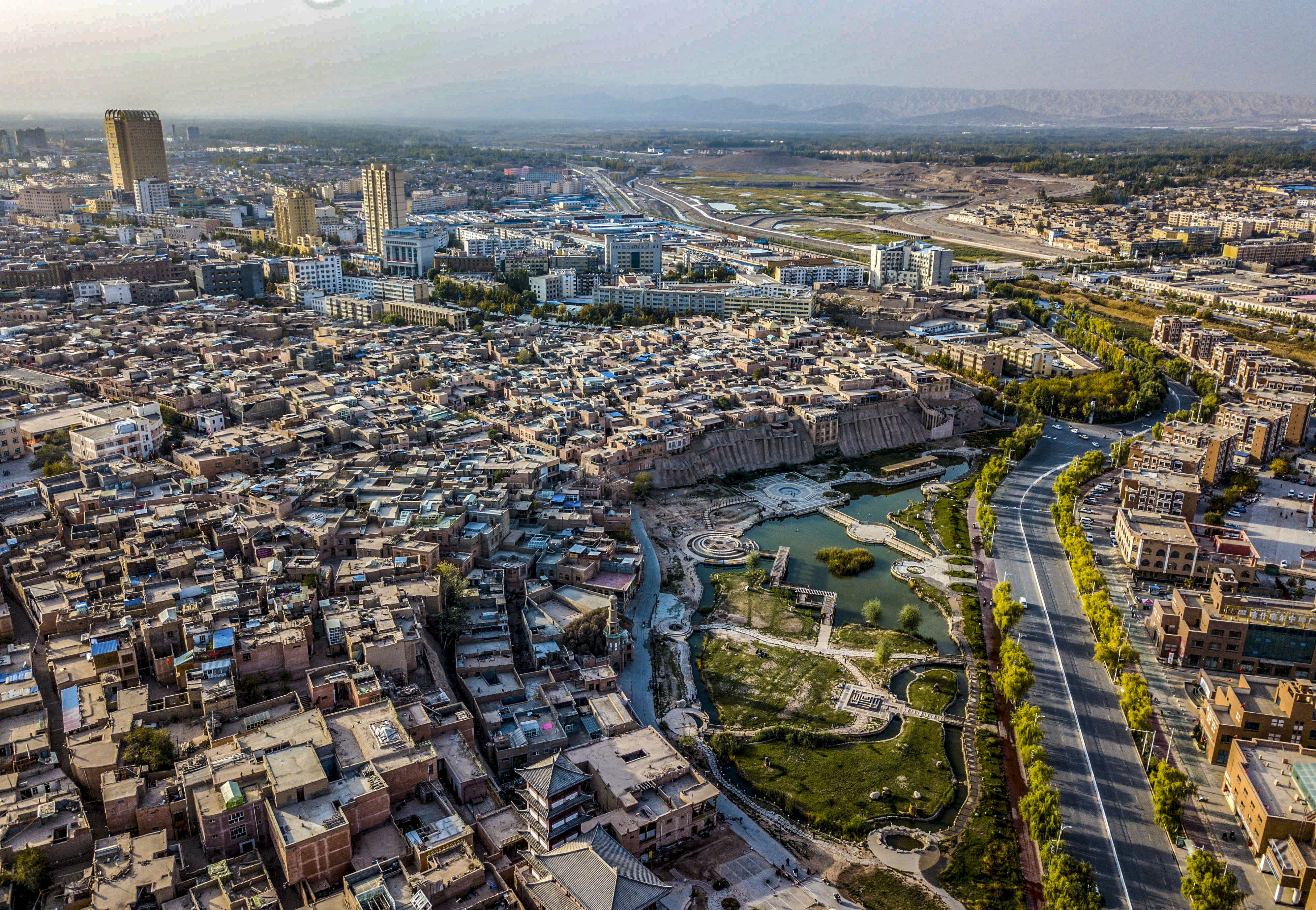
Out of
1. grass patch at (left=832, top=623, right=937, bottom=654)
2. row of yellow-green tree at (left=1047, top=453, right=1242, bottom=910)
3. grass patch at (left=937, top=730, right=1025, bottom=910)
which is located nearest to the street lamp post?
grass patch at (left=937, top=730, right=1025, bottom=910)

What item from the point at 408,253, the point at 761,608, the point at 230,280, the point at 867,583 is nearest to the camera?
the point at 761,608

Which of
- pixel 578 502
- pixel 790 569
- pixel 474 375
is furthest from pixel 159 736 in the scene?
pixel 474 375

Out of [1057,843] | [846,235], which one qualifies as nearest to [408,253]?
[846,235]

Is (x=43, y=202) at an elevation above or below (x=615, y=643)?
above

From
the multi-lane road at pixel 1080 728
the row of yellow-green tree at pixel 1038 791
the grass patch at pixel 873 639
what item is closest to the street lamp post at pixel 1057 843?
the row of yellow-green tree at pixel 1038 791

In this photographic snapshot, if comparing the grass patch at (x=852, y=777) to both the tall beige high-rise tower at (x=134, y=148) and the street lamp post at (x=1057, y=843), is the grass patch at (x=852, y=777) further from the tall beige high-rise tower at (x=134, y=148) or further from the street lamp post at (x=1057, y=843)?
the tall beige high-rise tower at (x=134, y=148)

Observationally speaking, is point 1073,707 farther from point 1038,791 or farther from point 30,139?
point 30,139

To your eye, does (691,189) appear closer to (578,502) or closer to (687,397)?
(687,397)

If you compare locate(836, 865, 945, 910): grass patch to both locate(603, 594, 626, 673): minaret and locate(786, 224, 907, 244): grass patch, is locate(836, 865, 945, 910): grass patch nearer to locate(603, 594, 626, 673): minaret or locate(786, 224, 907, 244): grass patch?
locate(603, 594, 626, 673): minaret
